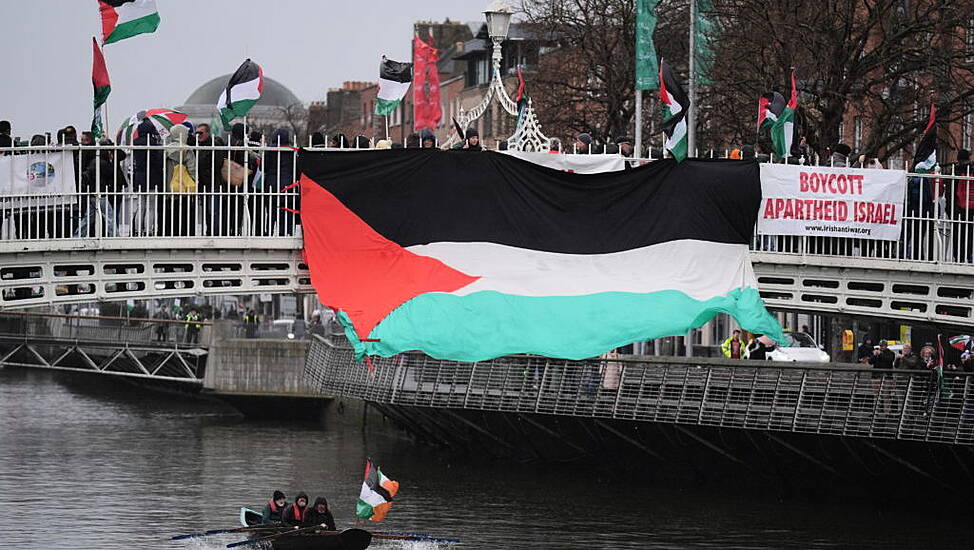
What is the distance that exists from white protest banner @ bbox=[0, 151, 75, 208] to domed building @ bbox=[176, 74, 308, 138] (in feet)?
310

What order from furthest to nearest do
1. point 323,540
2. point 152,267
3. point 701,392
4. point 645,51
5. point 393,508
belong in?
1. point 701,392
2. point 393,508
3. point 645,51
4. point 323,540
5. point 152,267

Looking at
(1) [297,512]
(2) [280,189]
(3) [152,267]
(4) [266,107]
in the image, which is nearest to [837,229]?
(2) [280,189]

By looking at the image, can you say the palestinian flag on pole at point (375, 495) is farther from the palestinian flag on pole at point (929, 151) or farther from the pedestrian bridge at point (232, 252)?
the palestinian flag on pole at point (929, 151)

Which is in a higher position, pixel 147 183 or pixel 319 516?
pixel 147 183

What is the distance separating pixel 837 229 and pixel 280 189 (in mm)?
8856

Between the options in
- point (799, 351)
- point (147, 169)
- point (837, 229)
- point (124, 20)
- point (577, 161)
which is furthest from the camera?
point (799, 351)

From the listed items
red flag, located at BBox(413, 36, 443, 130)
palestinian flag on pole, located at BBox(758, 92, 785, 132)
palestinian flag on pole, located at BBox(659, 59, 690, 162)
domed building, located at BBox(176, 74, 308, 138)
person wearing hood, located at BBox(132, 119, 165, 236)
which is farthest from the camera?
domed building, located at BBox(176, 74, 308, 138)

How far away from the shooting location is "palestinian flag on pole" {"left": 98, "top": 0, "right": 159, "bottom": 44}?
33.9m

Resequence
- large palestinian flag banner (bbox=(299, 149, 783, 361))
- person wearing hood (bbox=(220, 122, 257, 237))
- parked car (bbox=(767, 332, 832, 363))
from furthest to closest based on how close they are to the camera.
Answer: parked car (bbox=(767, 332, 832, 363))
large palestinian flag banner (bbox=(299, 149, 783, 361))
person wearing hood (bbox=(220, 122, 257, 237))

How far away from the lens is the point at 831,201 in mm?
33125

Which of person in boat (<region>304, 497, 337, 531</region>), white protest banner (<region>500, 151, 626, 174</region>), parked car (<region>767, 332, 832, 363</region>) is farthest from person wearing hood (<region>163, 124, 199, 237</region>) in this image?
parked car (<region>767, 332, 832, 363</region>)

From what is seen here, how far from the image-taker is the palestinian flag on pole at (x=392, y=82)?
119 ft

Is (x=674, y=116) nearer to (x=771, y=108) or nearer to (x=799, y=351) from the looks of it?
(x=771, y=108)

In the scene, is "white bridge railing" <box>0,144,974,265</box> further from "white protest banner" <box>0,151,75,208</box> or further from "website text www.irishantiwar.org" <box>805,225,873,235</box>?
"website text www.irishantiwar.org" <box>805,225,873,235</box>
